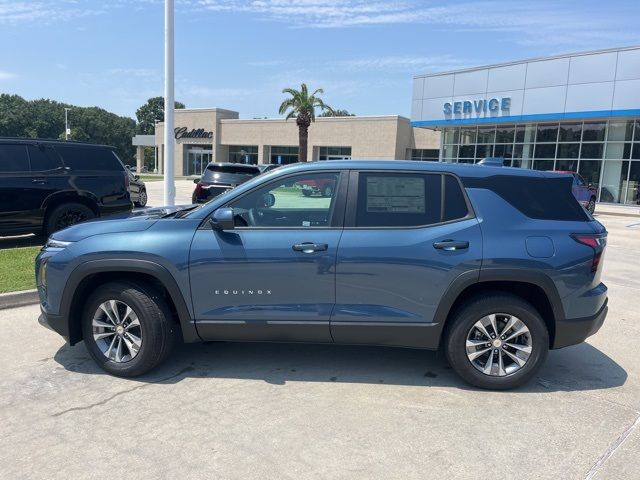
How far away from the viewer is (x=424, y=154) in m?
45.7

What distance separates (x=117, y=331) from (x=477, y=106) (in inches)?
1213

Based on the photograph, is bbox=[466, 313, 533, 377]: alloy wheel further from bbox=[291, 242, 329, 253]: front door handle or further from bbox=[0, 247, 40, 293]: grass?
bbox=[0, 247, 40, 293]: grass

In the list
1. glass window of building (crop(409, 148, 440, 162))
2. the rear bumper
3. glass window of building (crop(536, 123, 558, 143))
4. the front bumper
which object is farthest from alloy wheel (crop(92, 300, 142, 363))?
glass window of building (crop(409, 148, 440, 162))

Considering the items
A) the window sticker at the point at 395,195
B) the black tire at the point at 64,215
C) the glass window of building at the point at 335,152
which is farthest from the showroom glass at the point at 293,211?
the glass window of building at the point at 335,152

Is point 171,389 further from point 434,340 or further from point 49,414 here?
point 434,340

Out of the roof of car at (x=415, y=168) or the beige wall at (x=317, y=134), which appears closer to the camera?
the roof of car at (x=415, y=168)

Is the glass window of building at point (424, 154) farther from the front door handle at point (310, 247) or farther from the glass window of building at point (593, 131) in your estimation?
the front door handle at point (310, 247)

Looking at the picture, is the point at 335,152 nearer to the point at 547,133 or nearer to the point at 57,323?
the point at 547,133

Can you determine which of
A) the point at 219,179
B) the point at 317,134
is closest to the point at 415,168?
the point at 219,179

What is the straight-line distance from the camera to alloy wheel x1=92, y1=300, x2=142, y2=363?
13.5 feet

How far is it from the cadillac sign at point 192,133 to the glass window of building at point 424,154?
2233 centimetres

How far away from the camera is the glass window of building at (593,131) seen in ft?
91.7

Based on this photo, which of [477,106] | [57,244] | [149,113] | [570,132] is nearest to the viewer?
[57,244]

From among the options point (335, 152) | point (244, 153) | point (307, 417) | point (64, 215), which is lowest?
point (307, 417)
